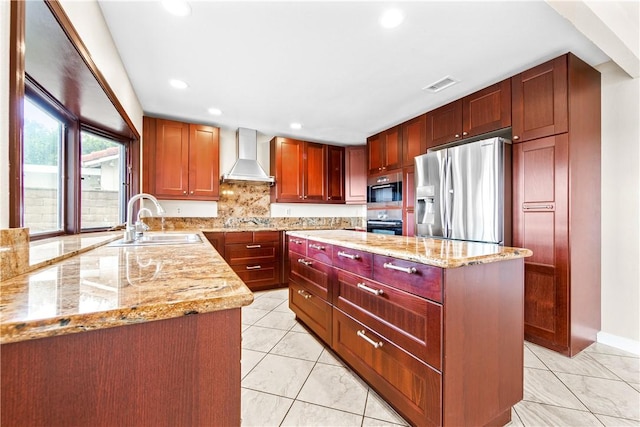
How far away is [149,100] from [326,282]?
2.79 meters

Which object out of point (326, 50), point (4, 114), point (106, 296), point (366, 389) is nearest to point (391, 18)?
point (326, 50)

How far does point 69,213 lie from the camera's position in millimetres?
2066

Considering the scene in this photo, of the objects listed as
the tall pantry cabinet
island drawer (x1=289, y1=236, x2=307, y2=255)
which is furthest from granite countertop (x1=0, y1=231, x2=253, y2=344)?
the tall pantry cabinet

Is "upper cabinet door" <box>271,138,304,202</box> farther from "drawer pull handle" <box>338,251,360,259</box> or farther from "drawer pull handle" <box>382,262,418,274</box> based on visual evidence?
"drawer pull handle" <box>382,262,418,274</box>

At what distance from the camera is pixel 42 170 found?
176 centimetres

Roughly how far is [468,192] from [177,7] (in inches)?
105

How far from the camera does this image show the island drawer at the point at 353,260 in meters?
1.57

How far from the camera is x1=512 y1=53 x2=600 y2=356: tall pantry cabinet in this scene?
80.4 inches

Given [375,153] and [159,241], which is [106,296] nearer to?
[159,241]

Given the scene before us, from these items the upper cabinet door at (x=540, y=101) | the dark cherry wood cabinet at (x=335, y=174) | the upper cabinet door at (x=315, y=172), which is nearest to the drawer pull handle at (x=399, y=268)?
the upper cabinet door at (x=540, y=101)

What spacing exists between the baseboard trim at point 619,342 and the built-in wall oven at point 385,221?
6.59 feet

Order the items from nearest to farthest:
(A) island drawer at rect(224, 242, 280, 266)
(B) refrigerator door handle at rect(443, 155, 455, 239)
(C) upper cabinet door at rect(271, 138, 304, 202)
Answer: (B) refrigerator door handle at rect(443, 155, 455, 239), (A) island drawer at rect(224, 242, 280, 266), (C) upper cabinet door at rect(271, 138, 304, 202)

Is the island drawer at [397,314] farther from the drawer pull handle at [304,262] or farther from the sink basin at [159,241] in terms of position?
the sink basin at [159,241]

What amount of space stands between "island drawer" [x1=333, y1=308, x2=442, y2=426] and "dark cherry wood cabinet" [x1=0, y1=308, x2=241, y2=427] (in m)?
0.94
